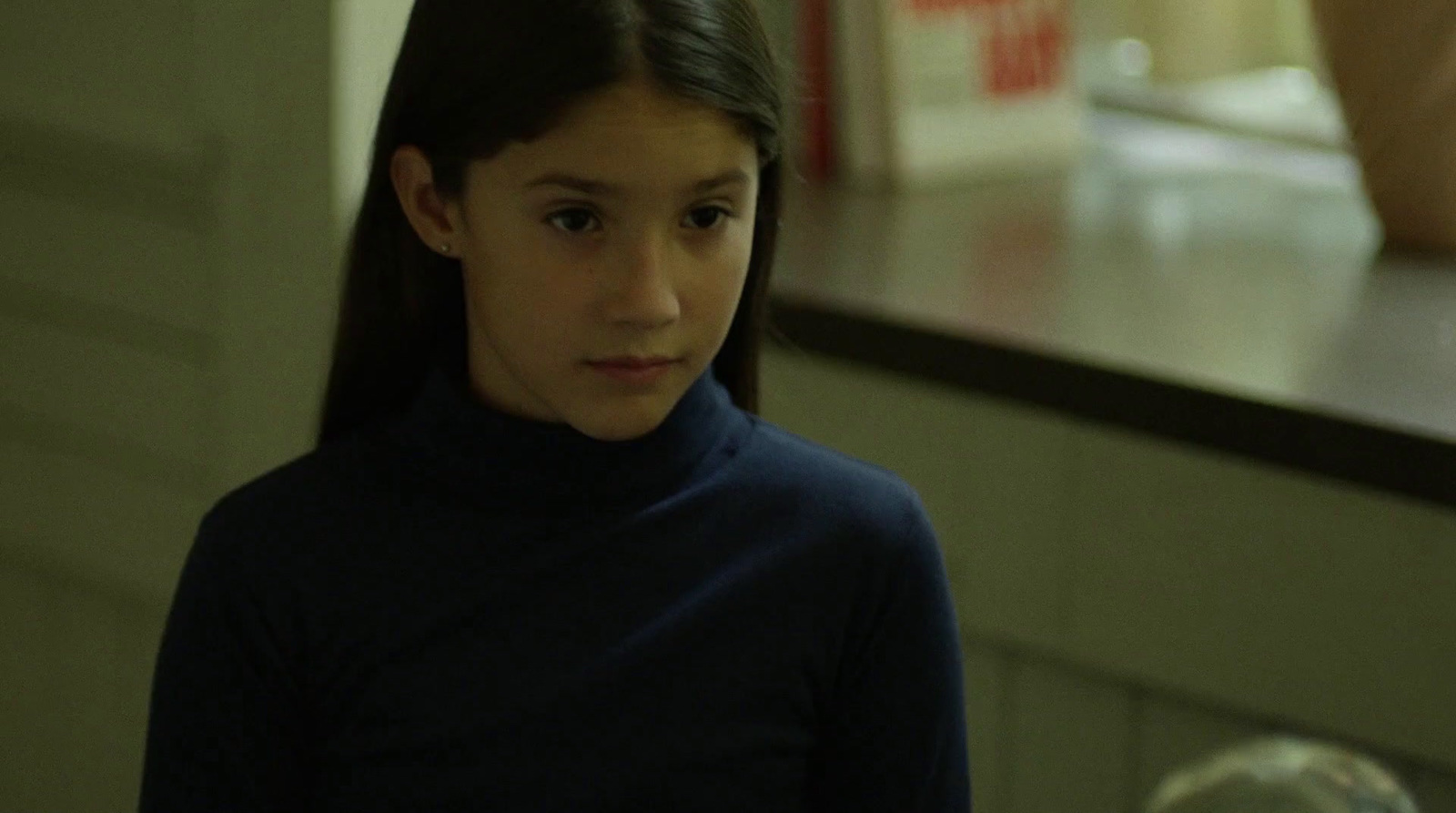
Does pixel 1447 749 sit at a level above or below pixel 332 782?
below

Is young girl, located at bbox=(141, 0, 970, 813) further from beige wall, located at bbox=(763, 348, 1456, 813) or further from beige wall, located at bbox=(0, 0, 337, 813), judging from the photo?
beige wall, located at bbox=(0, 0, 337, 813)

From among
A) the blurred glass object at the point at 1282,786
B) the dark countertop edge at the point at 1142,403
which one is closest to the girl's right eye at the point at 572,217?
the blurred glass object at the point at 1282,786

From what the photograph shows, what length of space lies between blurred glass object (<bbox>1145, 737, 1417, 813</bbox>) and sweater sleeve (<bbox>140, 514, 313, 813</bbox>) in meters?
0.37

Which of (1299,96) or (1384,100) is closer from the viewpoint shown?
(1384,100)

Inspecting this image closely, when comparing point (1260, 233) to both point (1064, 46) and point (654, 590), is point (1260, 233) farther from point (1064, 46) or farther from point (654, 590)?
point (654, 590)

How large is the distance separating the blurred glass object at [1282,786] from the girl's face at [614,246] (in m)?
0.26

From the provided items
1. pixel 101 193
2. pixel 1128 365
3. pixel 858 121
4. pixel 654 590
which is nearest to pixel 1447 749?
pixel 1128 365

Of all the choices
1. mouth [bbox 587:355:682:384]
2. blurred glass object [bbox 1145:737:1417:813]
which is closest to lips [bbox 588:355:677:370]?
mouth [bbox 587:355:682:384]

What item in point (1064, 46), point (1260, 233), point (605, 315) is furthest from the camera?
point (1064, 46)

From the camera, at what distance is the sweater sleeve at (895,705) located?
3.23 feet

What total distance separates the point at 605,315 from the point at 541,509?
119 mm

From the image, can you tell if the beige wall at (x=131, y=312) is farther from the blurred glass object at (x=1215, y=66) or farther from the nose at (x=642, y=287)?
the nose at (x=642, y=287)

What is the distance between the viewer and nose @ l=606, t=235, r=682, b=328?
0.89 metres

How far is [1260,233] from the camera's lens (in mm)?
1860
